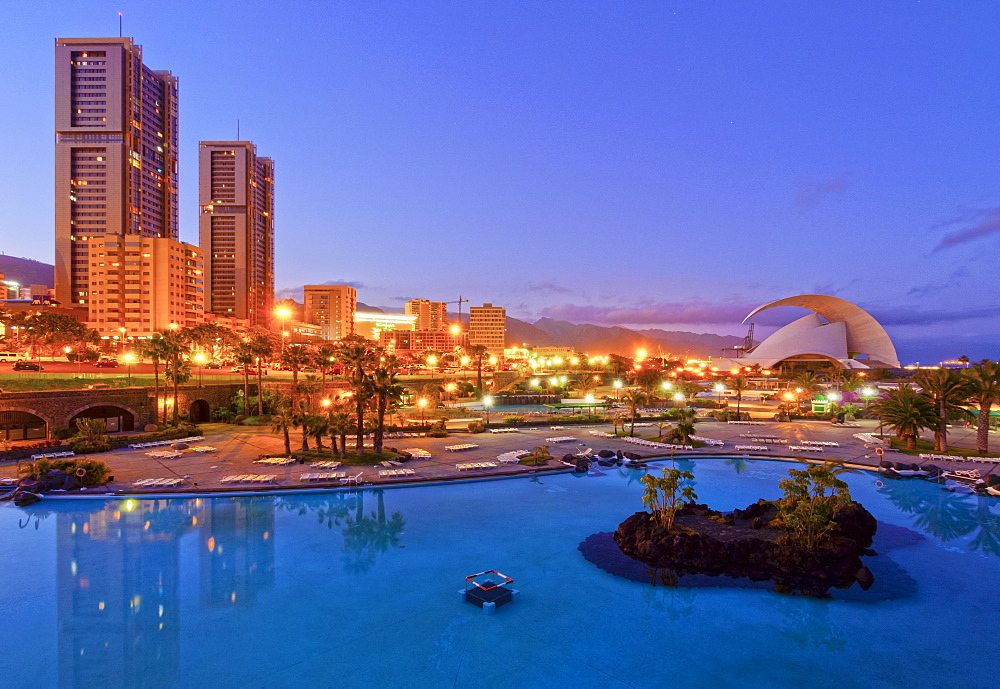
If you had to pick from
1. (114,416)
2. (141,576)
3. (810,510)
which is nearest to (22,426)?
(114,416)

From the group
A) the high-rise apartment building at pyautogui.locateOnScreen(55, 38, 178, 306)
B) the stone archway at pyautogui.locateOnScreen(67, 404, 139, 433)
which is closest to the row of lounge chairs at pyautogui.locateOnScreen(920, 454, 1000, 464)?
the stone archway at pyautogui.locateOnScreen(67, 404, 139, 433)

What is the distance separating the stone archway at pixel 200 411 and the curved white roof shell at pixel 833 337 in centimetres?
9098

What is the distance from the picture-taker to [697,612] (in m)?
11.9

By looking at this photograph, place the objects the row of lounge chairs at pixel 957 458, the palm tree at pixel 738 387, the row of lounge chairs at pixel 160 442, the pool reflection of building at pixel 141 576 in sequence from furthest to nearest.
Result: the palm tree at pixel 738 387 → the row of lounge chairs at pixel 160 442 → the row of lounge chairs at pixel 957 458 → the pool reflection of building at pixel 141 576

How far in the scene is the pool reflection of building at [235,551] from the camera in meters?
12.6

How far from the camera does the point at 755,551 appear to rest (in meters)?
14.4

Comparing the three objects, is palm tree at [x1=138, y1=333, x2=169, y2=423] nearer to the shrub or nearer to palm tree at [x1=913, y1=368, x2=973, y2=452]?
the shrub

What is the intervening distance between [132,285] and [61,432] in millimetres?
89534

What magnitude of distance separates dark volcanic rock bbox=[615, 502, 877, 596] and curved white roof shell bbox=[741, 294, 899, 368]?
86.7 m

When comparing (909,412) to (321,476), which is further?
(909,412)

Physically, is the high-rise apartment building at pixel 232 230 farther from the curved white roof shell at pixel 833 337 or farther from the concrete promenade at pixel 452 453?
the curved white roof shell at pixel 833 337

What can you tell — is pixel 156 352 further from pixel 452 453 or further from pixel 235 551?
pixel 235 551

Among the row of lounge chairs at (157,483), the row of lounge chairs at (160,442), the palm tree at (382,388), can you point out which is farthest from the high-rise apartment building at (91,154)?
the palm tree at (382,388)

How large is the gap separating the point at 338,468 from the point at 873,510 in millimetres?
23174
